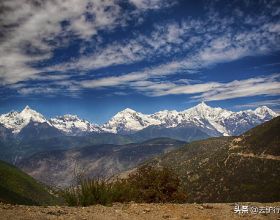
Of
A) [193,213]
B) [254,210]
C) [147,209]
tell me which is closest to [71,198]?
[147,209]

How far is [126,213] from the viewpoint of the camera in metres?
17.0

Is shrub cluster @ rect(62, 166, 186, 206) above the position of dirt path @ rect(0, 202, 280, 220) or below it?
above

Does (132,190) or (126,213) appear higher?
(132,190)

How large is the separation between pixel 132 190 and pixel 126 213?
561 cm

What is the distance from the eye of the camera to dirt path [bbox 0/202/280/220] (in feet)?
50.3

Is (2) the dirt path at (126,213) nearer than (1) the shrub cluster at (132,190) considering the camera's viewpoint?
Yes

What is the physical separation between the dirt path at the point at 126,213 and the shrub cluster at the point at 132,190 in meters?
1.82

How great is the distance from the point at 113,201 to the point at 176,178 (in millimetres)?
6885

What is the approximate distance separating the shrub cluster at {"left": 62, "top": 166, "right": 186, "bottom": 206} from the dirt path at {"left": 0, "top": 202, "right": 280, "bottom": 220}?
71.7 inches

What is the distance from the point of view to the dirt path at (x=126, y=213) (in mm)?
15320

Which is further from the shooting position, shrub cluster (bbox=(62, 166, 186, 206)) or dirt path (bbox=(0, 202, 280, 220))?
shrub cluster (bbox=(62, 166, 186, 206))

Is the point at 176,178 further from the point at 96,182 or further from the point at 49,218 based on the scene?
the point at 49,218

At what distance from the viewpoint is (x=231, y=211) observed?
18.3 m

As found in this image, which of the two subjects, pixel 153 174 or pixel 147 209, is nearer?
pixel 147 209
